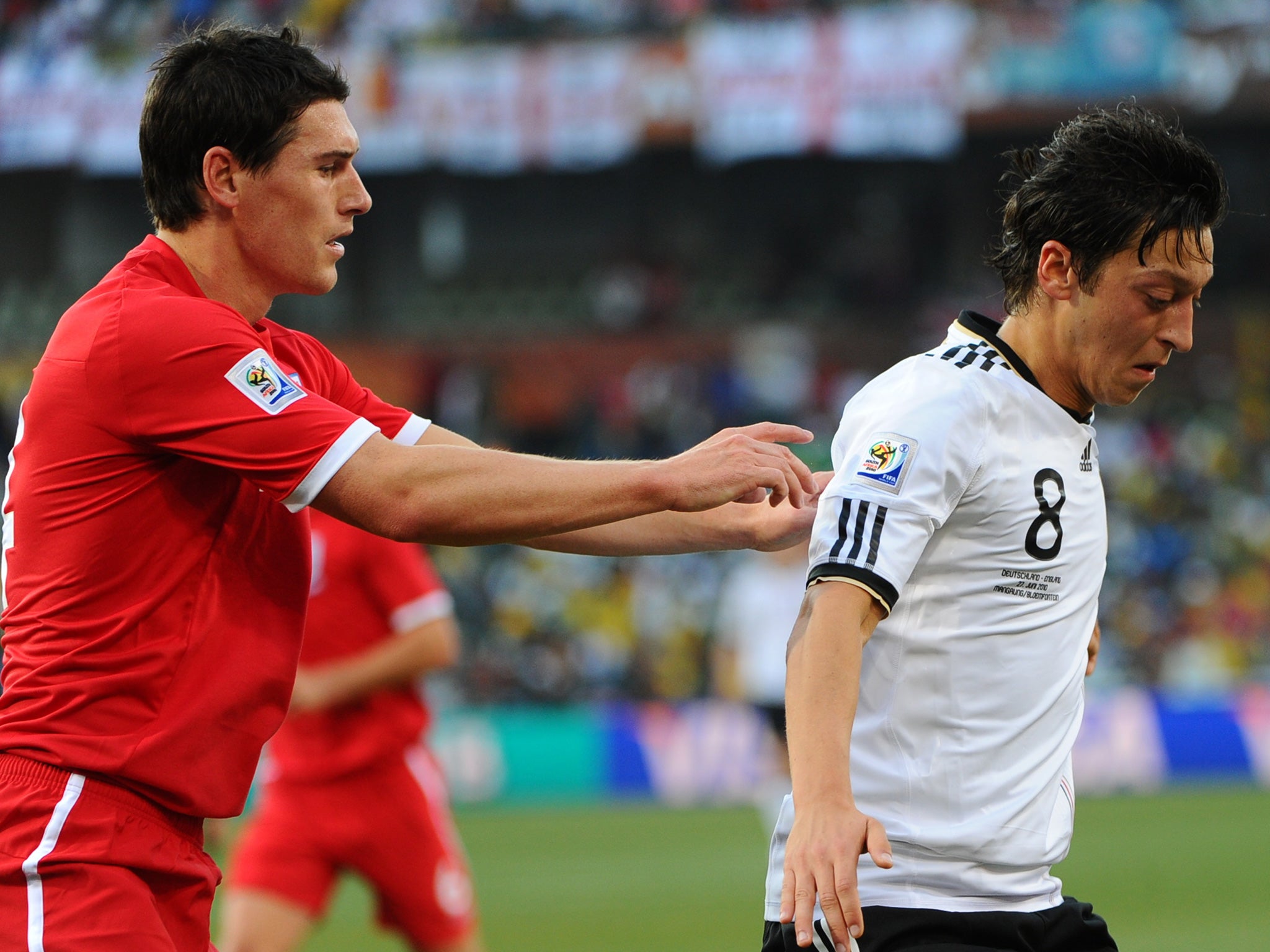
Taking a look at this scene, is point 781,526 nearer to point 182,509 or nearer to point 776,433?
point 776,433

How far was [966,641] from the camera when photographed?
3.04 m

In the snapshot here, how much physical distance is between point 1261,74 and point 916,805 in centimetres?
2106

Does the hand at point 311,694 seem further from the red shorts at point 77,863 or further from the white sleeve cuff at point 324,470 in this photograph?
the white sleeve cuff at point 324,470

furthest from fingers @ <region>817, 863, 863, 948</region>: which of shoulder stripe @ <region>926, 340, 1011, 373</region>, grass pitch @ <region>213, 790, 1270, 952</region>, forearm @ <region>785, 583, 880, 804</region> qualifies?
grass pitch @ <region>213, 790, 1270, 952</region>

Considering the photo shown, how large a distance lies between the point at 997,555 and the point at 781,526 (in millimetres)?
621

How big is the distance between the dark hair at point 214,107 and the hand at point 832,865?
1.56 meters

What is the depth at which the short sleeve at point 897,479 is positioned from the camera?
2875 millimetres

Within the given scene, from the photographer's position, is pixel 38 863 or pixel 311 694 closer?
pixel 38 863

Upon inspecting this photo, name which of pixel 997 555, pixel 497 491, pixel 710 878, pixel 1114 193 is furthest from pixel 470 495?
pixel 710 878

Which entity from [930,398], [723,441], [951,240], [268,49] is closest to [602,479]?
[723,441]

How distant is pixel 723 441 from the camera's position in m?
3.03

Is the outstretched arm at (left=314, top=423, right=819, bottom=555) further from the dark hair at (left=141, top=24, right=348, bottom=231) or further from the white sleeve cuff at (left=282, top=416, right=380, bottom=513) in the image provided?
the dark hair at (left=141, top=24, right=348, bottom=231)

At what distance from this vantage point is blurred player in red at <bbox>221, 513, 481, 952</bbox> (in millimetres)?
5605

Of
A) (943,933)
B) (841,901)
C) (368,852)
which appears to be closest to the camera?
(841,901)
